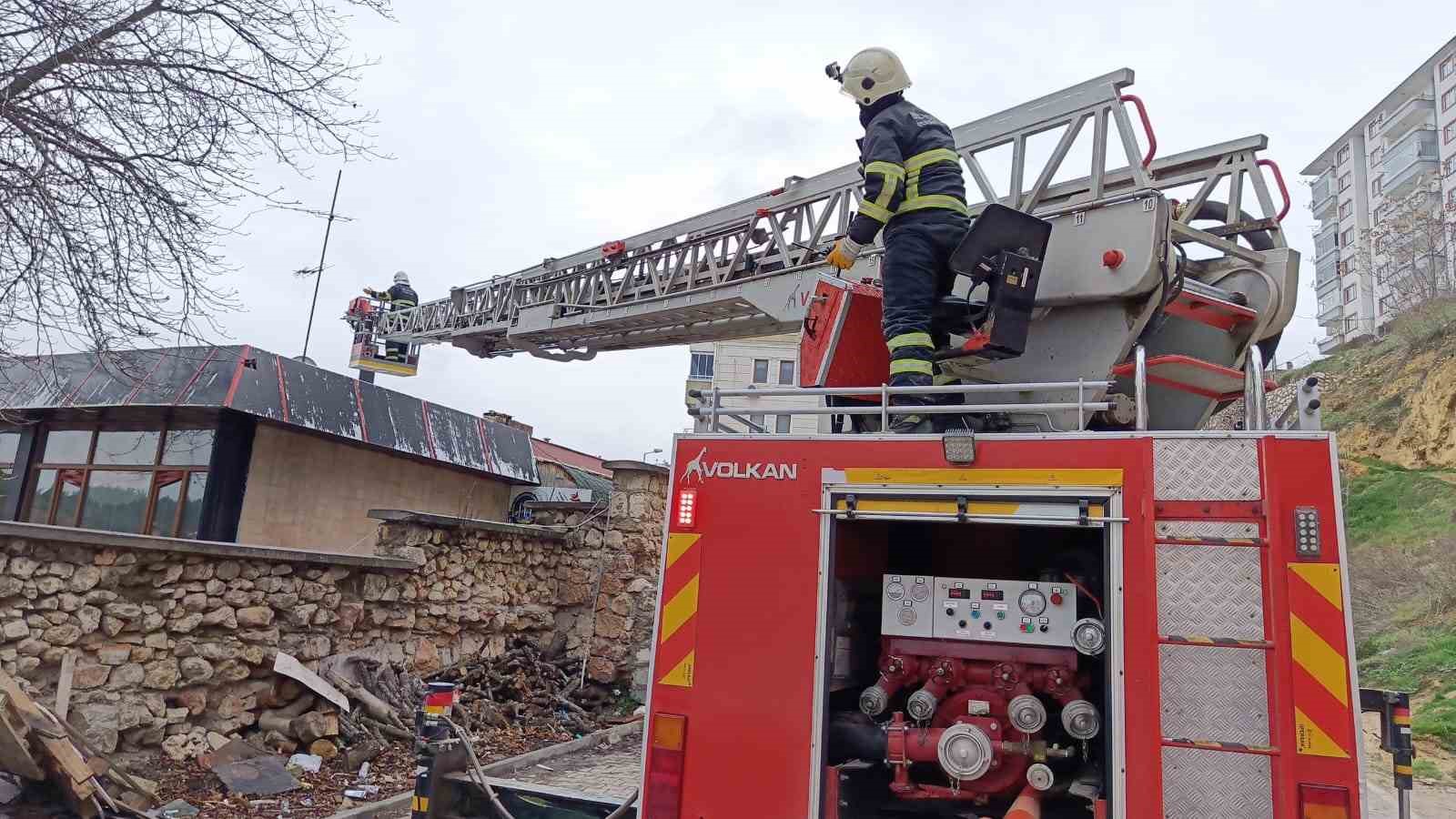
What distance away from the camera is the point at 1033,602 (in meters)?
3.40

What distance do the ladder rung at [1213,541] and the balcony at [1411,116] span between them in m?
54.8

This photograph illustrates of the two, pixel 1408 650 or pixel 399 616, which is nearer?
pixel 399 616

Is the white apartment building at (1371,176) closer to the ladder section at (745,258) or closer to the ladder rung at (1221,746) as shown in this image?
the ladder section at (745,258)

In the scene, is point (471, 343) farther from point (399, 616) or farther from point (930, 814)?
point (930, 814)

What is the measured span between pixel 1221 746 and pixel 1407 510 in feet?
63.8

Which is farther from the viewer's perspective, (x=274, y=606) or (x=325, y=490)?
(x=325, y=490)

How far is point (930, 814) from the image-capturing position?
3.73 metres

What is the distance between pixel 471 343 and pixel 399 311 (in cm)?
278

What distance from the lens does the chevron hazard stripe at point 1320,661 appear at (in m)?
2.73

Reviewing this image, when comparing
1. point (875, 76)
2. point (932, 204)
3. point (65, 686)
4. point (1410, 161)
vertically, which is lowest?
point (65, 686)

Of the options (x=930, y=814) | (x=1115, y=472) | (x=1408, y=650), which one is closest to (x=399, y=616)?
(x=930, y=814)

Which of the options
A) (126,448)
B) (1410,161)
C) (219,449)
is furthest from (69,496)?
(1410,161)

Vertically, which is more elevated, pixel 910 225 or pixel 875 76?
pixel 875 76

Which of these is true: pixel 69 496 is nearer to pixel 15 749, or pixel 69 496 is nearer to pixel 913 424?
pixel 15 749
